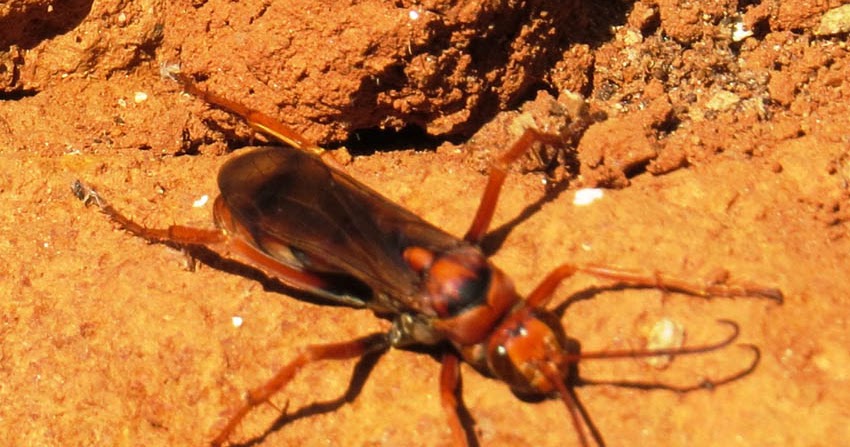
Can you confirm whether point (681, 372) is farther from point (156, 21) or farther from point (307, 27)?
point (156, 21)

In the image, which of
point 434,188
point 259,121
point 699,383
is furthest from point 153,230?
point 699,383

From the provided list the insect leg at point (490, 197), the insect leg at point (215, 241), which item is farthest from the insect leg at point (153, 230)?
the insect leg at point (490, 197)

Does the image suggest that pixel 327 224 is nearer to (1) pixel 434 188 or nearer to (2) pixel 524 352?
(1) pixel 434 188

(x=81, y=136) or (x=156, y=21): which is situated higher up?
(x=156, y=21)

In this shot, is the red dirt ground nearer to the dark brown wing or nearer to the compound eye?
the compound eye

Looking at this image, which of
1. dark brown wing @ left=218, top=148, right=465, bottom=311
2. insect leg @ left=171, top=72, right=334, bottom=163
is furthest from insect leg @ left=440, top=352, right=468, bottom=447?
insect leg @ left=171, top=72, right=334, bottom=163

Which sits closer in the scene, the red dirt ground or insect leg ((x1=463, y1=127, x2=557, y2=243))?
the red dirt ground

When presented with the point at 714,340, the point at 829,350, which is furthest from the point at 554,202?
the point at 829,350
